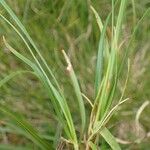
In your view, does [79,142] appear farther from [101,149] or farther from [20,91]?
[20,91]

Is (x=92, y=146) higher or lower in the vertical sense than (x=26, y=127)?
lower

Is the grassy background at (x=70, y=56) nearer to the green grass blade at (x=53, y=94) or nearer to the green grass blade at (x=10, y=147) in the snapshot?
the green grass blade at (x=10, y=147)

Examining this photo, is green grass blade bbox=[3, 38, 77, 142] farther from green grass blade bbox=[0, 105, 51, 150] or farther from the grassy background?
the grassy background

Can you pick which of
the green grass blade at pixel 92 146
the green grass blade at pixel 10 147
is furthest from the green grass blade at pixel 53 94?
the green grass blade at pixel 10 147

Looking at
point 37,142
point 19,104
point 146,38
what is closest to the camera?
point 37,142

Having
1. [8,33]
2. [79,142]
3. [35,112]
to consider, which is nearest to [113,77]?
[79,142]

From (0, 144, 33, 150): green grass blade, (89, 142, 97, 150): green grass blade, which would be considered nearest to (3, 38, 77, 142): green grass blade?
(89, 142, 97, 150): green grass blade

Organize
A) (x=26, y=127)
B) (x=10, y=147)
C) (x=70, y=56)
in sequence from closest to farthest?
(x=26, y=127)
(x=10, y=147)
(x=70, y=56)

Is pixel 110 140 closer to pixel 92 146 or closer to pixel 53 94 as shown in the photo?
pixel 92 146

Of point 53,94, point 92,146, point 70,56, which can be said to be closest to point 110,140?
point 92,146
